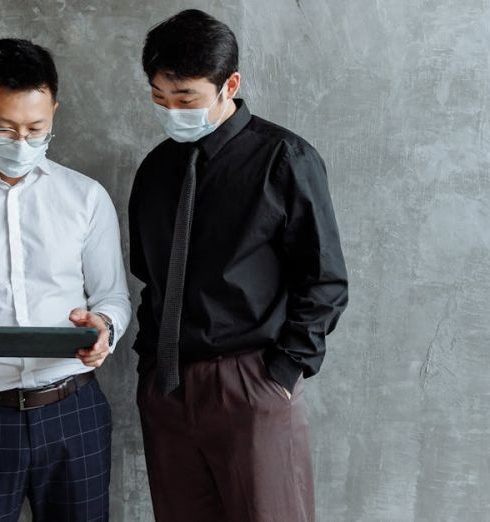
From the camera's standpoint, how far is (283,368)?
1.79m

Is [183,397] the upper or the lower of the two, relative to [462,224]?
lower

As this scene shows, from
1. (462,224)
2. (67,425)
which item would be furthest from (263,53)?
(67,425)

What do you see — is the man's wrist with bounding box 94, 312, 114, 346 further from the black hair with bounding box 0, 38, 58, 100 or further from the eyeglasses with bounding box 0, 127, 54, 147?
the black hair with bounding box 0, 38, 58, 100

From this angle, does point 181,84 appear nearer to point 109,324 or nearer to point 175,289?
point 175,289

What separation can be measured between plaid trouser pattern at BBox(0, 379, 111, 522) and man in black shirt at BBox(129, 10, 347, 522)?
0.16 metres

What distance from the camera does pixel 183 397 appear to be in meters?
1.85

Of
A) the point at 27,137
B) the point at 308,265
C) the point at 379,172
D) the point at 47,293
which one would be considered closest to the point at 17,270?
the point at 47,293

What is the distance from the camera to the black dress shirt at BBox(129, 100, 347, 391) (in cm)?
176

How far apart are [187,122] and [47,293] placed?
1.69 ft

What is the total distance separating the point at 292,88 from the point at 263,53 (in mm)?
118

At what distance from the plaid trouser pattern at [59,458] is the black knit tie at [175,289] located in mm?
221

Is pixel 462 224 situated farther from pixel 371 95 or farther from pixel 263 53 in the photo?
pixel 263 53

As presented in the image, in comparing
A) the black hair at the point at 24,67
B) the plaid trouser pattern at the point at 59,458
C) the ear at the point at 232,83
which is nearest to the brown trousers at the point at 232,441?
the plaid trouser pattern at the point at 59,458

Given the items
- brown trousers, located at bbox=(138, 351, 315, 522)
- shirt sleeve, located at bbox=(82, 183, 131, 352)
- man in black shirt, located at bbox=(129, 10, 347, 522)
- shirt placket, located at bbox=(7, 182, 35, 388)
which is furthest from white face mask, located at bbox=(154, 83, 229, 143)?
brown trousers, located at bbox=(138, 351, 315, 522)
